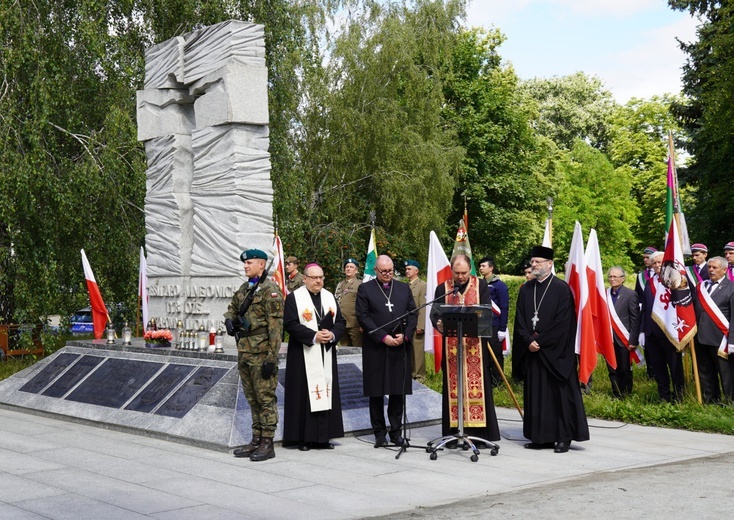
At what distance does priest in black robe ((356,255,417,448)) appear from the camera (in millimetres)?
9430

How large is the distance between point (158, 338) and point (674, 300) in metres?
6.52

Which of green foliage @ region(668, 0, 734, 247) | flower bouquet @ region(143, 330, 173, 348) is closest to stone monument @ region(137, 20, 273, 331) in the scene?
flower bouquet @ region(143, 330, 173, 348)

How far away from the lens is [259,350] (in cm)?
876

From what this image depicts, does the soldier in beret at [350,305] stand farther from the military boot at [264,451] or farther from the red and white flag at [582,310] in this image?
the military boot at [264,451]

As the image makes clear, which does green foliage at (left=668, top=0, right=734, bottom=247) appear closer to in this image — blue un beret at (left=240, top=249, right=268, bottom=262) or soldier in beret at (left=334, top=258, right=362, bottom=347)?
soldier in beret at (left=334, top=258, right=362, bottom=347)

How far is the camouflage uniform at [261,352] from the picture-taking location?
28.5 feet

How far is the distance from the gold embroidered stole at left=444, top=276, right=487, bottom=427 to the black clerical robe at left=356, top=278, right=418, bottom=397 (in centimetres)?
44

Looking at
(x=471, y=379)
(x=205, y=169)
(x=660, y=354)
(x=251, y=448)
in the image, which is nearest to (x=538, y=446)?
(x=471, y=379)

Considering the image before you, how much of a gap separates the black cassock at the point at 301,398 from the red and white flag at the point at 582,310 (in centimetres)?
265

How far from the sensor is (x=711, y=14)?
27812mm

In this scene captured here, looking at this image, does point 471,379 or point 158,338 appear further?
point 158,338

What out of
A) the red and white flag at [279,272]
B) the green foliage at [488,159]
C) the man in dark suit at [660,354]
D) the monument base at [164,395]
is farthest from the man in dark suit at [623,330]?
the green foliage at [488,159]

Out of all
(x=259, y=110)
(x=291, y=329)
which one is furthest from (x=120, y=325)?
(x=291, y=329)

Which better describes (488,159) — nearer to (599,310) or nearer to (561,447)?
(599,310)
